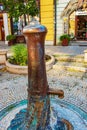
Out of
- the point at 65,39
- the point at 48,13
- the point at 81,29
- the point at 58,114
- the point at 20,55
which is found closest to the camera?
the point at 58,114

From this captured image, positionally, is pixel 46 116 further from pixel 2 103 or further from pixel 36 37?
pixel 2 103

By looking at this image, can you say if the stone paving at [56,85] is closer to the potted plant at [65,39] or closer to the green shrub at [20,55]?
the green shrub at [20,55]

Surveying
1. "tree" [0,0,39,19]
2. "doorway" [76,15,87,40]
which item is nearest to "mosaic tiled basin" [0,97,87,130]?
"tree" [0,0,39,19]

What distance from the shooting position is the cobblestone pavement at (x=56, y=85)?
6145 mm

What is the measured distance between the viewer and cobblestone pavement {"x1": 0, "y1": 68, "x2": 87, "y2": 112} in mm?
6145

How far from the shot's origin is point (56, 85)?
7316 mm

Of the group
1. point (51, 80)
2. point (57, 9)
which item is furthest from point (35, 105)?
point (57, 9)

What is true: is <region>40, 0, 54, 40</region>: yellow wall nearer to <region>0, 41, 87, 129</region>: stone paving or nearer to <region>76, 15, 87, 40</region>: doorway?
<region>76, 15, 87, 40</region>: doorway

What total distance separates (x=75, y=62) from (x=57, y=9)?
511cm

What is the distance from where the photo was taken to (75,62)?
9789 mm

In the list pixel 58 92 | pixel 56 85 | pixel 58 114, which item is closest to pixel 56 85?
pixel 56 85

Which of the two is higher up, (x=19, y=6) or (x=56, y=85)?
(x=19, y=6)

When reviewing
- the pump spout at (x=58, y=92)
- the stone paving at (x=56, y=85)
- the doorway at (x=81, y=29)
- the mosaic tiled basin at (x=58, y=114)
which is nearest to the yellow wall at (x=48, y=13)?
the doorway at (x=81, y=29)

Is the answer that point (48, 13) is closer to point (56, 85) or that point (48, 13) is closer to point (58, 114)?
point (56, 85)
